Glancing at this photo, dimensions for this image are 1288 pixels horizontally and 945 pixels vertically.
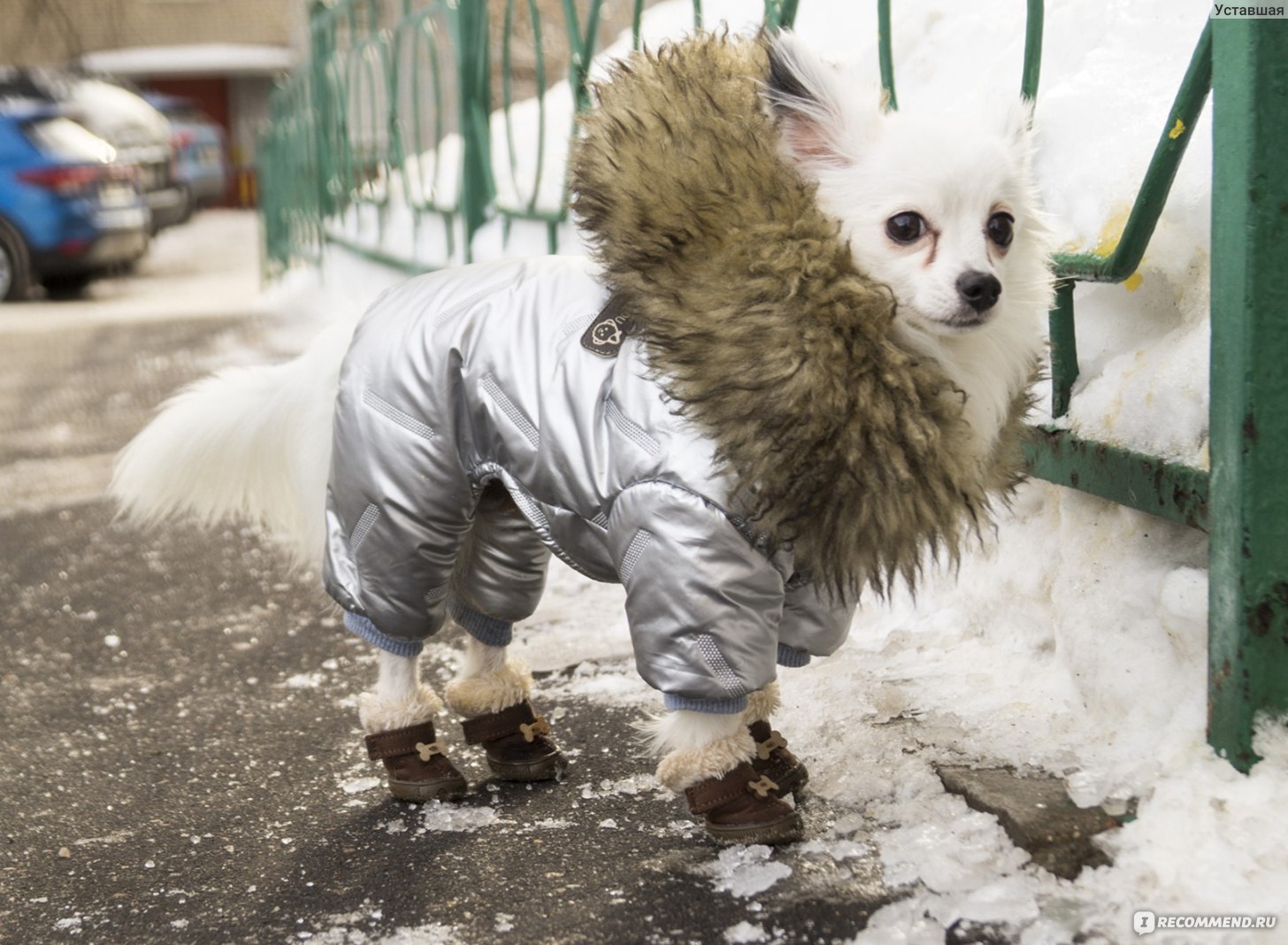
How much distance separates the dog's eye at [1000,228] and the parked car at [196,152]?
2009 centimetres

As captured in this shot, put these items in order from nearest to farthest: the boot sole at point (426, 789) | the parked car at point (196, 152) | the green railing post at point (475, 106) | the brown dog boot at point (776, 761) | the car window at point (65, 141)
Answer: the brown dog boot at point (776, 761) → the boot sole at point (426, 789) → the green railing post at point (475, 106) → the car window at point (65, 141) → the parked car at point (196, 152)

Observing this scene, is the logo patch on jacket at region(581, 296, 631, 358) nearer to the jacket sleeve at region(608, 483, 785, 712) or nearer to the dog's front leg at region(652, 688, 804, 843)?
the jacket sleeve at region(608, 483, 785, 712)

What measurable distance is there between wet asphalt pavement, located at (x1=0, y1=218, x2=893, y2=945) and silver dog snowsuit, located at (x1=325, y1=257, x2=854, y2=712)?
0.31m

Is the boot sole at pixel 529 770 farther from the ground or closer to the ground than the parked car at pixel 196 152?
farther from the ground

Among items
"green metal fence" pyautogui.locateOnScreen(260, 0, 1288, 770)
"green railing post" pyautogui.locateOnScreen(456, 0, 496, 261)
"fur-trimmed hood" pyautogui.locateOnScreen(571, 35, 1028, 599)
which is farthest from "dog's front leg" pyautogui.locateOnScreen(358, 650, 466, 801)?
"green railing post" pyautogui.locateOnScreen(456, 0, 496, 261)

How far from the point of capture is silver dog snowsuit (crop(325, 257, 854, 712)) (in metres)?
2.01

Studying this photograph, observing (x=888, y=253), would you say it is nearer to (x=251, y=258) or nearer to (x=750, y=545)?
(x=750, y=545)

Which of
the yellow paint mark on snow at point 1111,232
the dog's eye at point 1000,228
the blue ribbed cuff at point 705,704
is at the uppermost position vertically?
the dog's eye at point 1000,228

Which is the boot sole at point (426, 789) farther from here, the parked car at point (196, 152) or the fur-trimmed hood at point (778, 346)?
the parked car at point (196, 152)

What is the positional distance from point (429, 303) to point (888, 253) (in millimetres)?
844

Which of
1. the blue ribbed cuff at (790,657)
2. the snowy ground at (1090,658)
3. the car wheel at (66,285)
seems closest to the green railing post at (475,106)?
the snowy ground at (1090,658)

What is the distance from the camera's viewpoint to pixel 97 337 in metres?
9.50

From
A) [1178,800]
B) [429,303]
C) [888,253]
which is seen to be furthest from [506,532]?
[1178,800]

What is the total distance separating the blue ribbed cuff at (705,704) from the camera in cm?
209
